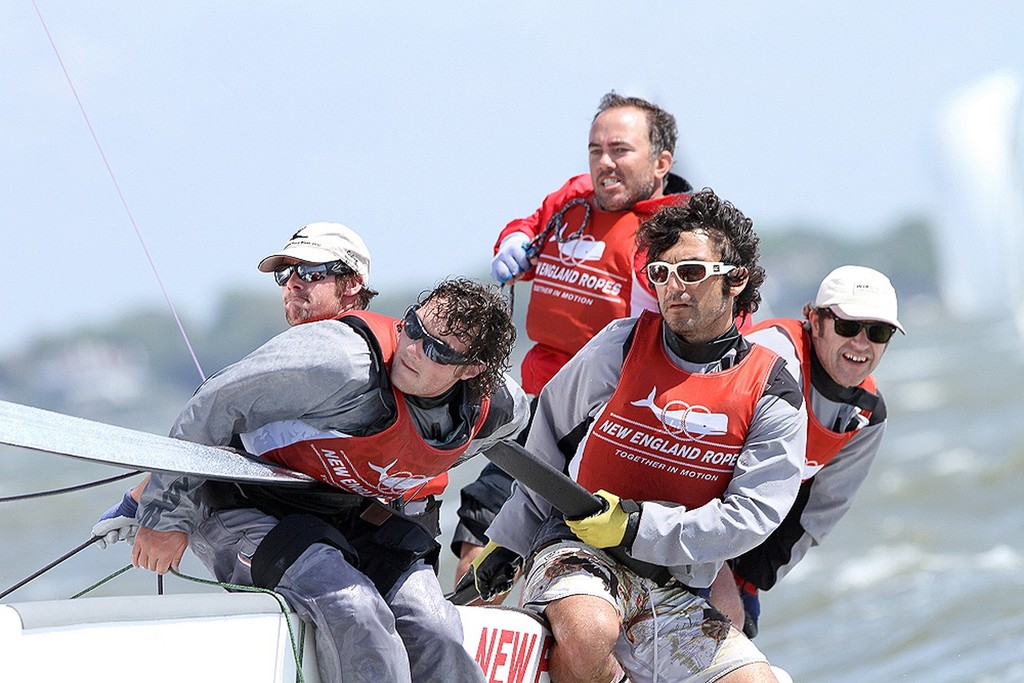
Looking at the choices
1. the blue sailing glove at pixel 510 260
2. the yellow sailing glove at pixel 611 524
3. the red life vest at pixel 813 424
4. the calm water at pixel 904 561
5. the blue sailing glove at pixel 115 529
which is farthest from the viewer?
the calm water at pixel 904 561

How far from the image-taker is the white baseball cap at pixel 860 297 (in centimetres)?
375

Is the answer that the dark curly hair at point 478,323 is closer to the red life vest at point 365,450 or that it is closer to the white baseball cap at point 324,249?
the red life vest at point 365,450

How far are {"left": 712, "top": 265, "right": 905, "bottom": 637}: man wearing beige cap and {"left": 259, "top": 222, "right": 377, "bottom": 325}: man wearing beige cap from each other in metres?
1.14

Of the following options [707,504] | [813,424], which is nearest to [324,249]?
[707,504]

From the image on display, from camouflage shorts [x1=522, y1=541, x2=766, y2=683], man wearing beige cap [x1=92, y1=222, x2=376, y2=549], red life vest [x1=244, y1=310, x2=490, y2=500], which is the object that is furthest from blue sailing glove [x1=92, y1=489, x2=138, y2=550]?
camouflage shorts [x1=522, y1=541, x2=766, y2=683]

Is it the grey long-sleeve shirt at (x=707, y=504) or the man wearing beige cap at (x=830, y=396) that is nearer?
the grey long-sleeve shirt at (x=707, y=504)

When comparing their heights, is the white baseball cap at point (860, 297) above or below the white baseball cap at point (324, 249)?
below

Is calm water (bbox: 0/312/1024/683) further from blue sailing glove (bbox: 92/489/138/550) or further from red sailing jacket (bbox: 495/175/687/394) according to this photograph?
blue sailing glove (bbox: 92/489/138/550)

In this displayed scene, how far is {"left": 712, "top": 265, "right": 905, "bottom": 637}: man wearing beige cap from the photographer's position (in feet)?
12.3

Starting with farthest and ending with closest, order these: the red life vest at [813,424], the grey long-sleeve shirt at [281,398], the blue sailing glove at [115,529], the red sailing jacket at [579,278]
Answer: the red sailing jacket at [579,278], the red life vest at [813,424], the blue sailing glove at [115,529], the grey long-sleeve shirt at [281,398]

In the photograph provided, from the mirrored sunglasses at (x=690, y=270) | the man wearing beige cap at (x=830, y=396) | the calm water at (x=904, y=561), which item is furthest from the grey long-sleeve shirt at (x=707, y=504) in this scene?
the calm water at (x=904, y=561)

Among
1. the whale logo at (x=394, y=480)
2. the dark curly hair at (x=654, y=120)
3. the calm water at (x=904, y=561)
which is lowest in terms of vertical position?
the calm water at (x=904, y=561)

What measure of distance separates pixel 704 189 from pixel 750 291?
283 millimetres

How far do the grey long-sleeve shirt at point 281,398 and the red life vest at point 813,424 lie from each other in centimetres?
134
